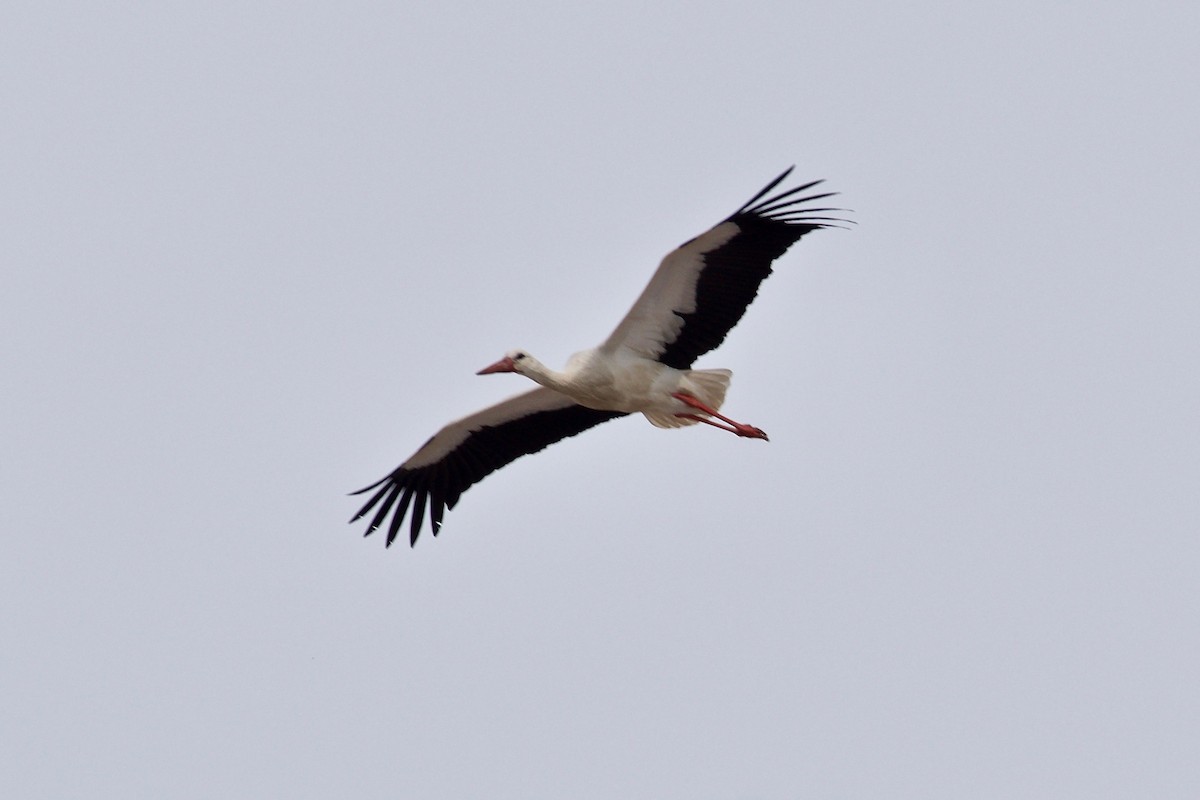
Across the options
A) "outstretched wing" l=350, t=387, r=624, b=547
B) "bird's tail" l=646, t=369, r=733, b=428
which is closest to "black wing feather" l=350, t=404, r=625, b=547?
"outstretched wing" l=350, t=387, r=624, b=547

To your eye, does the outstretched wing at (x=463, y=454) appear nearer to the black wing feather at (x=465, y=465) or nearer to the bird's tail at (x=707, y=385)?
the black wing feather at (x=465, y=465)

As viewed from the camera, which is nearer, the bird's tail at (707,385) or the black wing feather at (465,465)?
the bird's tail at (707,385)

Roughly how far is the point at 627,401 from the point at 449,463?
5.12 feet

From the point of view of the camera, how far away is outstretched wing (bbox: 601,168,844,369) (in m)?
12.2

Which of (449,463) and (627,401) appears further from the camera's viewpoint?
(449,463)

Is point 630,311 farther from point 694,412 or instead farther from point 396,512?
point 396,512

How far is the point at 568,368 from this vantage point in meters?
12.6

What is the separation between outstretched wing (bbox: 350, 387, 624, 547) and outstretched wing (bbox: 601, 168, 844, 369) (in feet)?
2.99

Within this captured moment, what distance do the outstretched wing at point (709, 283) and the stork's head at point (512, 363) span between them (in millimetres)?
555

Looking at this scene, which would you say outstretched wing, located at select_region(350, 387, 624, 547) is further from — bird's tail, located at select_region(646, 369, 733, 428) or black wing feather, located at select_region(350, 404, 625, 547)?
bird's tail, located at select_region(646, 369, 733, 428)

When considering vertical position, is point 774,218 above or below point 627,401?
above

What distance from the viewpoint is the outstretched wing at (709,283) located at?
479 inches

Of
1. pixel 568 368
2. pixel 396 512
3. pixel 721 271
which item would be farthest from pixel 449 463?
pixel 721 271

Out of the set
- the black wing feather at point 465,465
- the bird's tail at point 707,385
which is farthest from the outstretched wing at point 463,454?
the bird's tail at point 707,385
